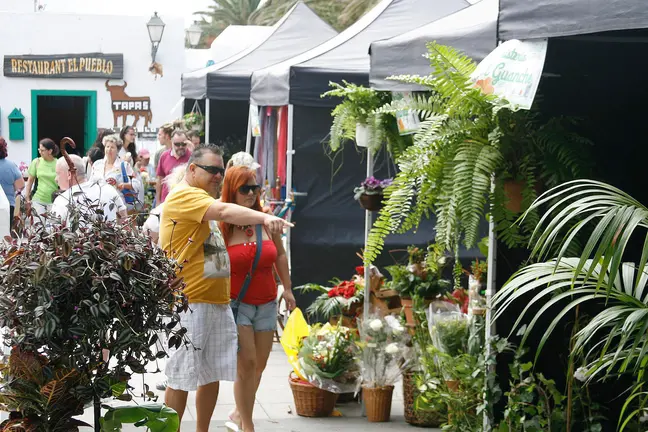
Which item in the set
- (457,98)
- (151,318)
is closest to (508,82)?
(457,98)

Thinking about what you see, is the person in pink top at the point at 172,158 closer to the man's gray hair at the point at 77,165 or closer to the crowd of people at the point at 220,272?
the man's gray hair at the point at 77,165

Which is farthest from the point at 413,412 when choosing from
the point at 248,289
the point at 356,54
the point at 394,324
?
the point at 356,54

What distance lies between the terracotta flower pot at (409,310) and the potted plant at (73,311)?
3242 millimetres

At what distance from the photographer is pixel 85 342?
3.35 m

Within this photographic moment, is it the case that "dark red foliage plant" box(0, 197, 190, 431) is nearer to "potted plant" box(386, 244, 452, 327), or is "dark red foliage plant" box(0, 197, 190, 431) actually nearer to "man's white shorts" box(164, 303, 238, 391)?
"man's white shorts" box(164, 303, 238, 391)

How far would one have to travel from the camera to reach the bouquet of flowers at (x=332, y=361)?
651cm

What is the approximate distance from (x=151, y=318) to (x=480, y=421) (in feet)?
7.50

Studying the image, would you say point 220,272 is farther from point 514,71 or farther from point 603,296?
point 603,296

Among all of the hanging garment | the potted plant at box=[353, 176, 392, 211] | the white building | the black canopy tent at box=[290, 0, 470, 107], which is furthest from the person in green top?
the white building

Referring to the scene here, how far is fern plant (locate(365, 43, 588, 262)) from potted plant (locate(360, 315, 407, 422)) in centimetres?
200

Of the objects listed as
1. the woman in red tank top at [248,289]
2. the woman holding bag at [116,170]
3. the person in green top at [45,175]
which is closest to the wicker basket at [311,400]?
the woman in red tank top at [248,289]

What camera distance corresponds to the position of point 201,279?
17.1ft

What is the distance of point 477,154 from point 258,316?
2083mm

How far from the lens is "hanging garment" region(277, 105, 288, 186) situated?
10.4 metres
